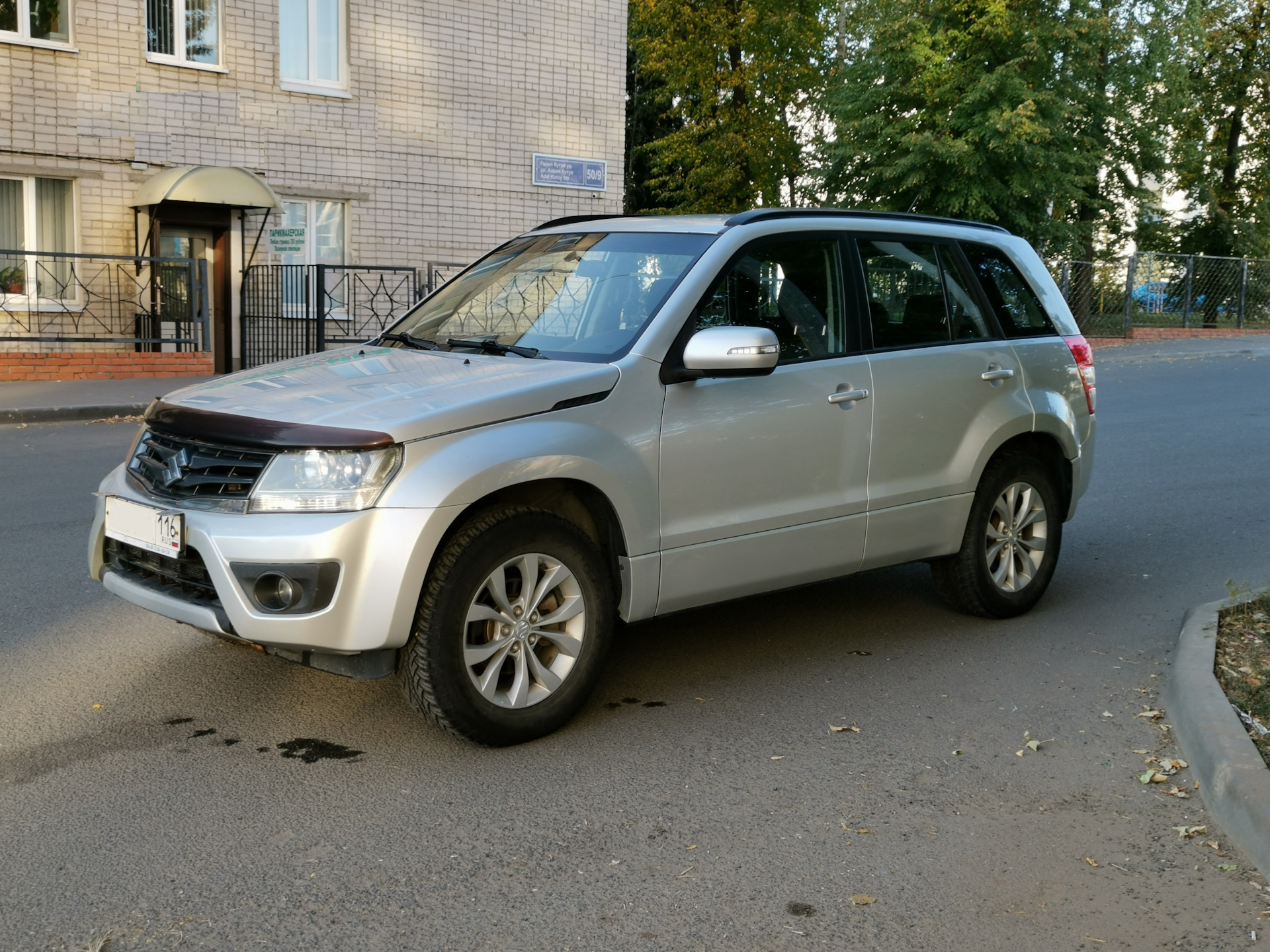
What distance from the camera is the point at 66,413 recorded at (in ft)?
47.0

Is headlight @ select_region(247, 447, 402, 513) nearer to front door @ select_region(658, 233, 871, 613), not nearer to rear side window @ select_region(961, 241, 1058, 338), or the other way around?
front door @ select_region(658, 233, 871, 613)

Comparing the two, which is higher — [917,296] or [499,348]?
[917,296]

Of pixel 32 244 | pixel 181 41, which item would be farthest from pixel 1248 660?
pixel 181 41

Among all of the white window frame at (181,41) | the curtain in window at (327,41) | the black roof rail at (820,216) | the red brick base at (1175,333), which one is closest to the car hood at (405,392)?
the black roof rail at (820,216)

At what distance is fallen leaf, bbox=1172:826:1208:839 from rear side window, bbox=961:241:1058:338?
9.15 ft

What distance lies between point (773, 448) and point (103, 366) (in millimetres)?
15174

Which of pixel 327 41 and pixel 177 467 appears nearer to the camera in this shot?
pixel 177 467

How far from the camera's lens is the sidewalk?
14125 millimetres

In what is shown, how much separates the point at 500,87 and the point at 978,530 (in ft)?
60.8

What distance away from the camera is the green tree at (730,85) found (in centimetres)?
3444

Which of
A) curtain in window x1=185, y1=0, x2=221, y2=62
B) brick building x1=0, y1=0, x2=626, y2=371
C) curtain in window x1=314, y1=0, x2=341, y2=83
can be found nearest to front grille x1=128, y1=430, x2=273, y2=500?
brick building x1=0, y1=0, x2=626, y2=371

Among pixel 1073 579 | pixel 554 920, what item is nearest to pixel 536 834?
pixel 554 920

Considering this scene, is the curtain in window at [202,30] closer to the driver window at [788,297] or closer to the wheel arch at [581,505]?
the driver window at [788,297]

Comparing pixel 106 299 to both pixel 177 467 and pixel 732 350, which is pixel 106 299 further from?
pixel 732 350
